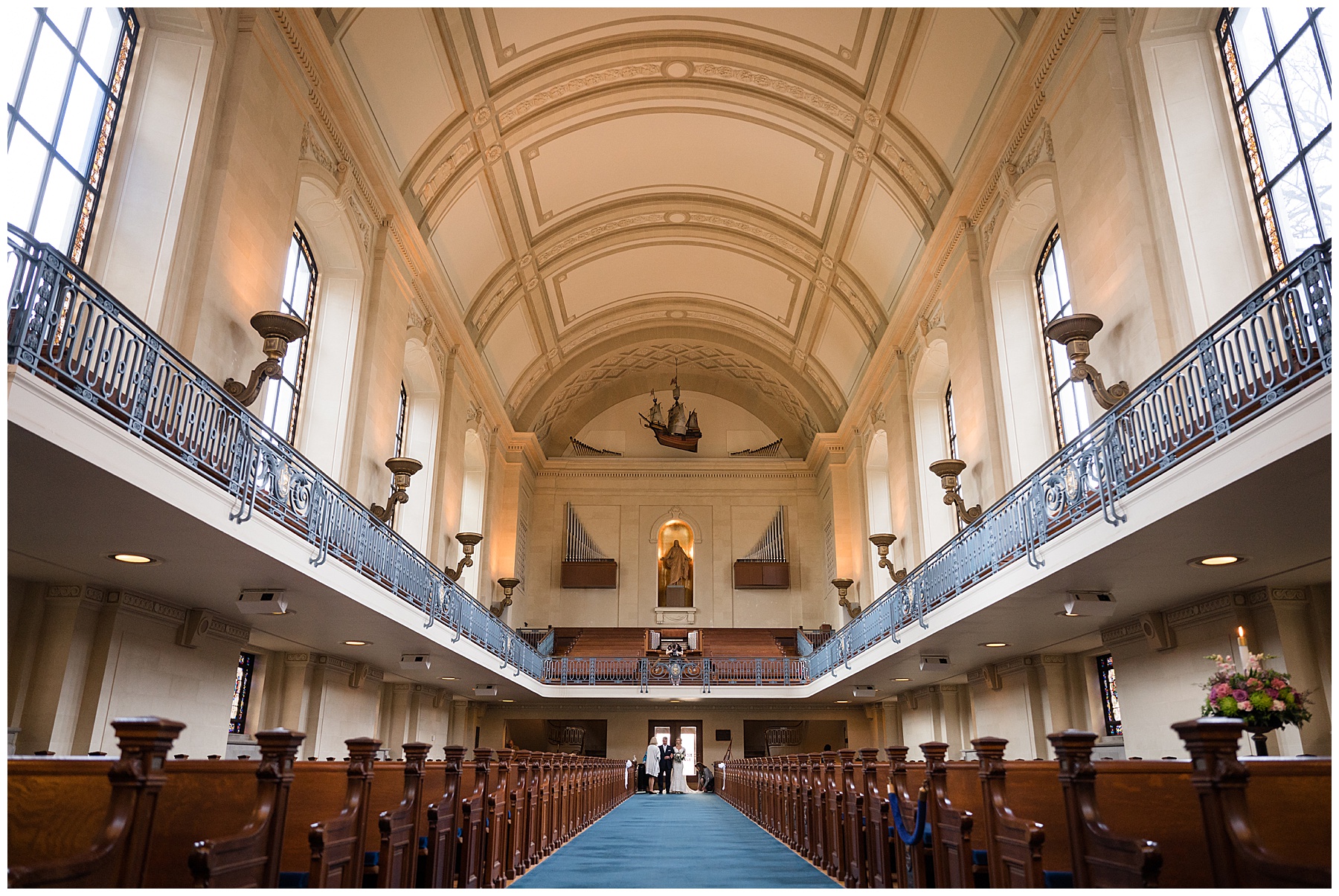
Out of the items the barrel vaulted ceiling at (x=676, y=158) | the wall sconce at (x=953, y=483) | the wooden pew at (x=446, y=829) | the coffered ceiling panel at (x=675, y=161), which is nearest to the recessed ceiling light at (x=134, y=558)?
the wooden pew at (x=446, y=829)

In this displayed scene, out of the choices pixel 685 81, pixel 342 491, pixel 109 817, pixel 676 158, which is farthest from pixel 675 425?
pixel 109 817

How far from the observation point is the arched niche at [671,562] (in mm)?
27266

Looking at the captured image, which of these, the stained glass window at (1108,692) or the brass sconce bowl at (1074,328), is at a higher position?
the brass sconce bowl at (1074,328)

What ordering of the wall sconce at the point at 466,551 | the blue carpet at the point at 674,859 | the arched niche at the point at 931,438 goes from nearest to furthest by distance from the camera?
the blue carpet at the point at 674,859, the arched niche at the point at 931,438, the wall sconce at the point at 466,551

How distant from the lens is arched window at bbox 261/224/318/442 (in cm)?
1216

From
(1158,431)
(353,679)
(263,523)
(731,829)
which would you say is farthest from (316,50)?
(731,829)

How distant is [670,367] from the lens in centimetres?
2839

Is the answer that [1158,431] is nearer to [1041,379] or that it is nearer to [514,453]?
[1041,379]

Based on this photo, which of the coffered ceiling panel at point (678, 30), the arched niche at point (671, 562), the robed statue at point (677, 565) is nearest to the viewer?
the coffered ceiling panel at point (678, 30)

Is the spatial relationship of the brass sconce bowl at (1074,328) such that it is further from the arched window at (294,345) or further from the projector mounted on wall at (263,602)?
the arched window at (294,345)

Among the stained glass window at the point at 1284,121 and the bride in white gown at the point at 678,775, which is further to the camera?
the bride in white gown at the point at 678,775

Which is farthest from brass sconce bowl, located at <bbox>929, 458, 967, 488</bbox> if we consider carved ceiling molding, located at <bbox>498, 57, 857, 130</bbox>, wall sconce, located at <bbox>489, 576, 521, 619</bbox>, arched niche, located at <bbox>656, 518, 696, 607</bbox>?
arched niche, located at <bbox>656, 518, 696, 607</bbox>

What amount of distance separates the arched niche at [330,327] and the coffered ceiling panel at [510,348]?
22.1ft

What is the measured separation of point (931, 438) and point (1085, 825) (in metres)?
14.1
